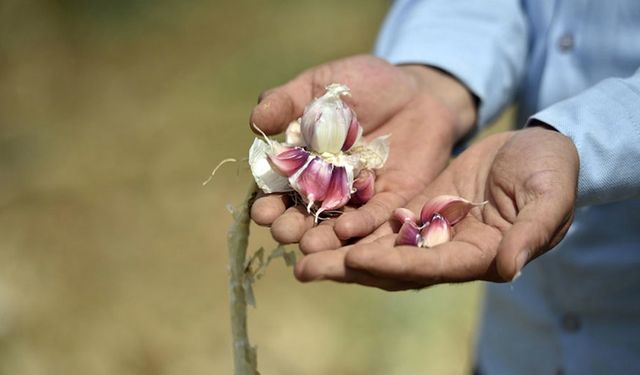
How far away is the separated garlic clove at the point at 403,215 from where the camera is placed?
91 centimetres

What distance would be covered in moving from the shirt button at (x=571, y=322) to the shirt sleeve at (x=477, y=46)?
1.10 feet

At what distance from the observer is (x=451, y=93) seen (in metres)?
1.18

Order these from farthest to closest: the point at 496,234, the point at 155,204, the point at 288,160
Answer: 1. the point at 155,204
2. the point at 288,160
3. the point at 496,234

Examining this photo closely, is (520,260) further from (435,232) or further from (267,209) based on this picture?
(267,209)

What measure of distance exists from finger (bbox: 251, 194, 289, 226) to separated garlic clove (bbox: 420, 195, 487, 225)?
0.57 ft

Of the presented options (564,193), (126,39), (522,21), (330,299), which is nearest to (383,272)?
(564,193)

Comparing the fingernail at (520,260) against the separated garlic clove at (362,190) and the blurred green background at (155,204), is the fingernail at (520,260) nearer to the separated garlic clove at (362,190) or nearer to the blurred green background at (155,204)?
the separated garlic clove at (362,190)

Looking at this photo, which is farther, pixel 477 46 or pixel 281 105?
pixel 477 46

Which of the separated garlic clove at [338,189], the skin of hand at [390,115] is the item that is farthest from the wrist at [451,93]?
the separated garlic clove at [338,189]

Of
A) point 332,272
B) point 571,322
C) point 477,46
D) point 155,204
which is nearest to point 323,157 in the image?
point 332,272

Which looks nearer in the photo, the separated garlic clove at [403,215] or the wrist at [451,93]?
the separated garlic clove at [403,215]

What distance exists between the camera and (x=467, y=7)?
125 cm

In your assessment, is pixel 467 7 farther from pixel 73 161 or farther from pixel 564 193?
pixel 73 161

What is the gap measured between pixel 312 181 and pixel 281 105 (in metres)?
0.12
